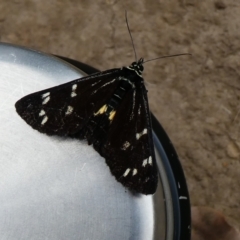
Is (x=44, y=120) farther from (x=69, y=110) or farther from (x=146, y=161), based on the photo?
(x=146, y=161)

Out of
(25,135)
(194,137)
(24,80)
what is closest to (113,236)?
(25,135)

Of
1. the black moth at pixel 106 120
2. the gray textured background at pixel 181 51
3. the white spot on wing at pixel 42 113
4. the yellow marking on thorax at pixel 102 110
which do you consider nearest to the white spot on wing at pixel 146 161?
the black moth at pixel 106 120

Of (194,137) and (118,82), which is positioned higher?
(194,137)

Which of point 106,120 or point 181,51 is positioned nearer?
point 106,120

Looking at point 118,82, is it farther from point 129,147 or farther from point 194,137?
point 194,137

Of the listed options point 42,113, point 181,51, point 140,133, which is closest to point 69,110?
point 42,113

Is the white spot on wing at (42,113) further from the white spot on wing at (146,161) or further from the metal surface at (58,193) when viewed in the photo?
the white spot on wing at (146,161)
